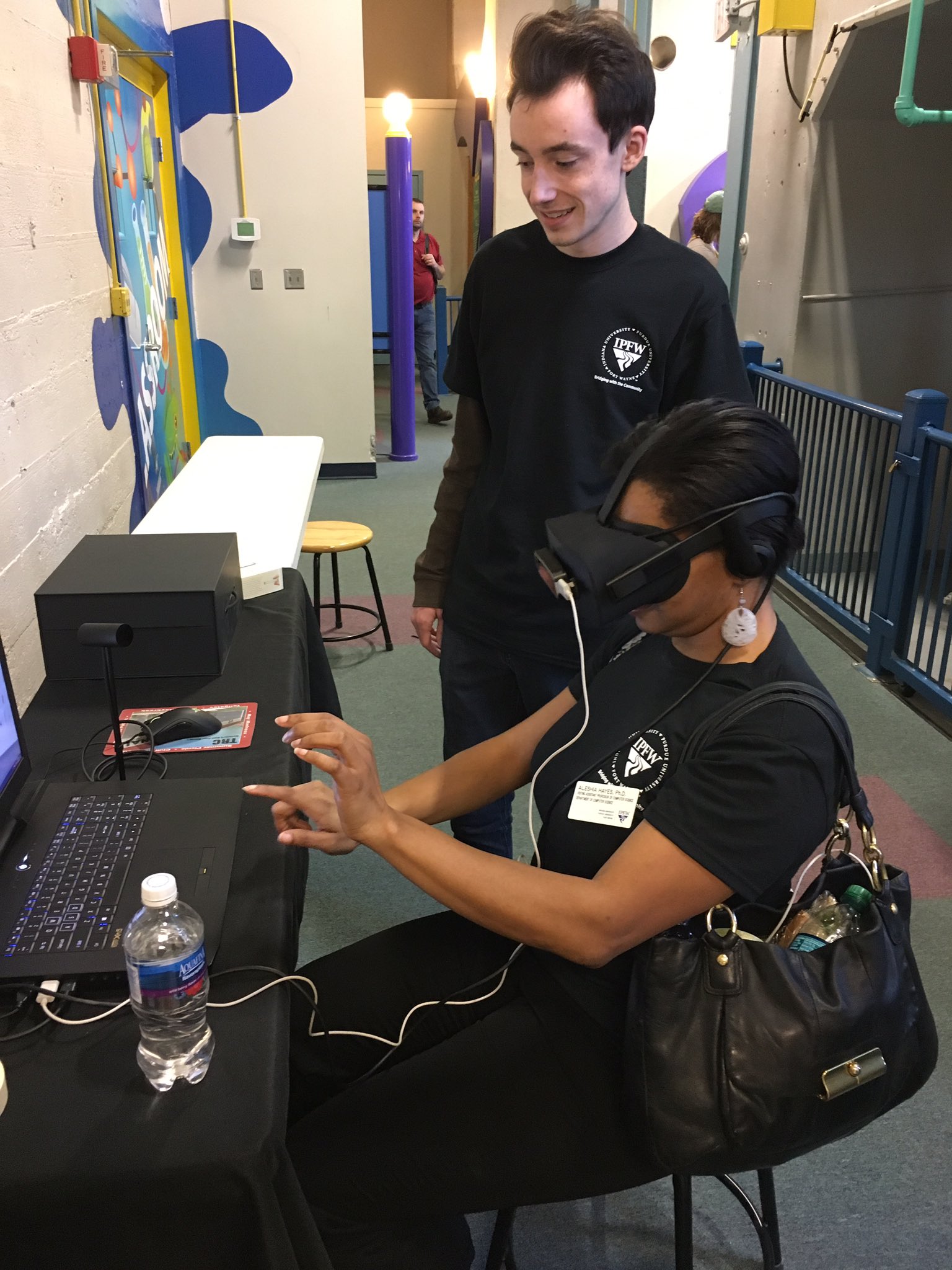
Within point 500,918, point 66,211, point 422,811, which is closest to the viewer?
point 500,918

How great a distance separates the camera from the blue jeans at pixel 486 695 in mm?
1748

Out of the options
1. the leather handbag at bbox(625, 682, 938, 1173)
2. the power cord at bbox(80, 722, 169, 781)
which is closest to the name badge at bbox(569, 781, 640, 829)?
the leather handbag at bbox(625, 682, 938, 1173)

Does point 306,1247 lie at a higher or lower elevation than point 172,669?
lower

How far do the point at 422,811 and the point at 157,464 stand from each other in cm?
309

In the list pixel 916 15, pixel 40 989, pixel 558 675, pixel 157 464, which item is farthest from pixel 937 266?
pixel 40 989

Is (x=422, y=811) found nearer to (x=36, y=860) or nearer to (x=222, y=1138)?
(x=36, y=860)

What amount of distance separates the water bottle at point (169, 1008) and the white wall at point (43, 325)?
1239 millimetres

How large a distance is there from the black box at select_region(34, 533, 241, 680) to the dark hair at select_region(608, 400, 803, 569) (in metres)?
0.90

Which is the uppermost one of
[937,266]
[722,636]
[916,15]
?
[916,15]

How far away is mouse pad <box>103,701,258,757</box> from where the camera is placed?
1535 millimetres

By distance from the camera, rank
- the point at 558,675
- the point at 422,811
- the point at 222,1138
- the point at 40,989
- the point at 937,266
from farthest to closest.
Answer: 1. the point at 937,266
2. the point at 558,675
3. the point at 422,811
4. the point at 40,989
5. the point at 222,1138

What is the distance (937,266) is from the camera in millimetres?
4461

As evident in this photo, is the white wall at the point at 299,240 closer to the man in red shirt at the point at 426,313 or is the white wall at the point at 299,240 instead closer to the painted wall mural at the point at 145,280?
the painted wall mural at the point at 145,280

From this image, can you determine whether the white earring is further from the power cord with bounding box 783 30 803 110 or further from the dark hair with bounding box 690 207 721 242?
the dark hair with bounding box 690 207 721 242
